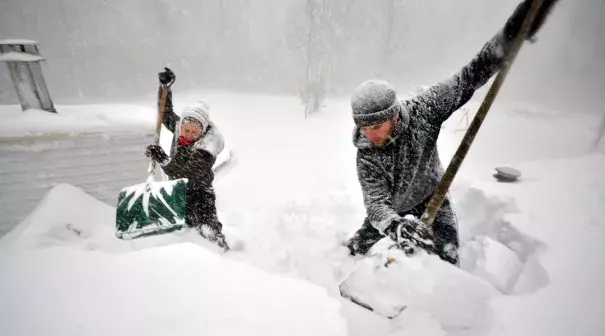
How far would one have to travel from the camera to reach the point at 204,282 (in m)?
1.38

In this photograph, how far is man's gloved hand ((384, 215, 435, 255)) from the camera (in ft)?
5.56

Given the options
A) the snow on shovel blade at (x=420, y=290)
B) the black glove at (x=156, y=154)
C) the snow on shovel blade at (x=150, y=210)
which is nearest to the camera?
the snow on shovel blade at (x=420, y=290)

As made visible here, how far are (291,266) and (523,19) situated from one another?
275 centimetres

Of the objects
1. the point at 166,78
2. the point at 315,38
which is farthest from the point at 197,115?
the point at 315,38

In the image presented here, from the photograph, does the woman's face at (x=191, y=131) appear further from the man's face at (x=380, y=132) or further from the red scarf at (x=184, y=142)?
the man's face at (x=380, y=132)

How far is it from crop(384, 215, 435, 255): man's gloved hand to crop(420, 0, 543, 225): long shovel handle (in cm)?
24

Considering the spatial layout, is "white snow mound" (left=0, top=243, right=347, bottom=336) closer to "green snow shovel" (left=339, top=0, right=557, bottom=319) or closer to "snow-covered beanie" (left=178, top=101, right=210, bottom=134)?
"green snow shovel" (left=339, top=0, right=557, bottom=319)

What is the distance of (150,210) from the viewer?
8.40 feet

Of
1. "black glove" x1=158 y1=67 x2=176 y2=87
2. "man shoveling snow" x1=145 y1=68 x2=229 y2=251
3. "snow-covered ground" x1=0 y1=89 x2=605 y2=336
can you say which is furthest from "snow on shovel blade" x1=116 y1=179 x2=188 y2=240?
"black glove" x1=158 y1=67 x2=176 y2=87

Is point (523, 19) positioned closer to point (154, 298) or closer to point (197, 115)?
point (154, 298)

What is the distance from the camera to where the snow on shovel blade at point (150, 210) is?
2.48 metres

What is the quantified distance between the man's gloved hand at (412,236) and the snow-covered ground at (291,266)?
38 cm

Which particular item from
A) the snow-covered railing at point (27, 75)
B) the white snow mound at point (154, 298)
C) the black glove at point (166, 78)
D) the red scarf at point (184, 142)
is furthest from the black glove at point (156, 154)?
the snow-covered railing at point (27, 75)

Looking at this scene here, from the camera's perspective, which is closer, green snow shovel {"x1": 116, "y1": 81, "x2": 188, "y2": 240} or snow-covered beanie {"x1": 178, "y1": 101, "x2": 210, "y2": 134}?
green snow shovel {"x1": 116, "y1": 81, "x2": 188, "y2": 240}
